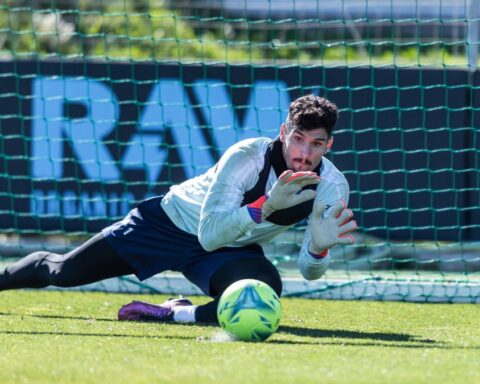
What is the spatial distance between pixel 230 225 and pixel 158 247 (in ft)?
2.70

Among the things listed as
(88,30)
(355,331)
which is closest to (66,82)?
(355,331)

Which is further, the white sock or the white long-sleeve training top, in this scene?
the white sock

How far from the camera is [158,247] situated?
6449 millimetres

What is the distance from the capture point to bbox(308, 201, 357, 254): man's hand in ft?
18.9

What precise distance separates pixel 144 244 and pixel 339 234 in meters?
1.28

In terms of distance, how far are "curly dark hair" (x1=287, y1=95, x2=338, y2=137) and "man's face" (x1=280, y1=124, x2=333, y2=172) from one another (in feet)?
0.09

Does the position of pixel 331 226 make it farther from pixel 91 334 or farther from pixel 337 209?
pixel 91 334

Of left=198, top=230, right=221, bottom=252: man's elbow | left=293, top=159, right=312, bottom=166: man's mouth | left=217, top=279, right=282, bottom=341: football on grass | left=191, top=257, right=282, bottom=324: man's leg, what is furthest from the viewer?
left=191, top=257, right=282, bottom=324: man's leg

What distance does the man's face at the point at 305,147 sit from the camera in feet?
18.7

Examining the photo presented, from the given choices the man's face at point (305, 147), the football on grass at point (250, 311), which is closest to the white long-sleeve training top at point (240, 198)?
the man's face at point (305, 147)

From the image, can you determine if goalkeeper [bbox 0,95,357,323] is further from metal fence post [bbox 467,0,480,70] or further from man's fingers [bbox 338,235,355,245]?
metal fence post [bbox 467,0,480,70]

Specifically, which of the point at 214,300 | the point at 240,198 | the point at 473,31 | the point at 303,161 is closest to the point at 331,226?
the point at 303,161

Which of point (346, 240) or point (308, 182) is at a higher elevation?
point (308, 182)

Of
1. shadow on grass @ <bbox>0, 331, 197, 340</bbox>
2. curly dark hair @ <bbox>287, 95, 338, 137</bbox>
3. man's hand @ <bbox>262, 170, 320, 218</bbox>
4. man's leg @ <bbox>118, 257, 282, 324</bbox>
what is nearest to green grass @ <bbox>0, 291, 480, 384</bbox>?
shadow on grass @ <bbox>0, 331, 197, 340</bbox>
